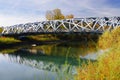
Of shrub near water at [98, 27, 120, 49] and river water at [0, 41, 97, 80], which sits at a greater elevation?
shrub near water at [98, 27, 120, 49]

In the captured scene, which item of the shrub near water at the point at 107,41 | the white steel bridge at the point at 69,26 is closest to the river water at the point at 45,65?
the shrub near water at the point at 107,41

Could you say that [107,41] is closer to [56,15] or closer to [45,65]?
[45,65]

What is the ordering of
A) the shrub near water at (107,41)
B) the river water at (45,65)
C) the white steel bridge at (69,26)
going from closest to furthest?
1. the river water at (45,65)
2. the shrub near water at (107,41)
3. the white steel bridge at (69,26)

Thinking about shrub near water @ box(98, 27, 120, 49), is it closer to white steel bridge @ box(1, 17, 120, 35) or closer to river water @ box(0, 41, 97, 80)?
river water @ box(0, 41, 97, 80)

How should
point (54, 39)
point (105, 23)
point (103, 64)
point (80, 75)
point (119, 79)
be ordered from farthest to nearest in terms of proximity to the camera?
point (54, 39) < point (105, 23) < point (80, 75) < point (103, 64) < point (119, 79)

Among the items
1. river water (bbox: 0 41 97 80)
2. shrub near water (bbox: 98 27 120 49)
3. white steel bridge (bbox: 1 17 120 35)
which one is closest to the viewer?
river water (bbox: 0 41 97 80)

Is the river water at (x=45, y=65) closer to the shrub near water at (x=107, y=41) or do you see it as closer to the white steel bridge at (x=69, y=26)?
the shrub near water at (x=107, y=41)

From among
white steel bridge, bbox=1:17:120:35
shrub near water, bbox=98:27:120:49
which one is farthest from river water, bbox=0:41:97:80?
white steel bridge, bbox=1:17:120:35

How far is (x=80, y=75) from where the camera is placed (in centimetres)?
708

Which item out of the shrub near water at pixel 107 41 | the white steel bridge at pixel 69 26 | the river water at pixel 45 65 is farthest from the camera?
the white steel bridge at pixel 69 26

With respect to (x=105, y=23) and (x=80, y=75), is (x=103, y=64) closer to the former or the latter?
(x=80, y=75)

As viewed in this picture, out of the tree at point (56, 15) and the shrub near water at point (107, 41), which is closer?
the shrub near water at point (107, 41)

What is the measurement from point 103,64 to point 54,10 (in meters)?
86.5

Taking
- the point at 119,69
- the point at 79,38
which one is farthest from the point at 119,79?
the point at 79,38
